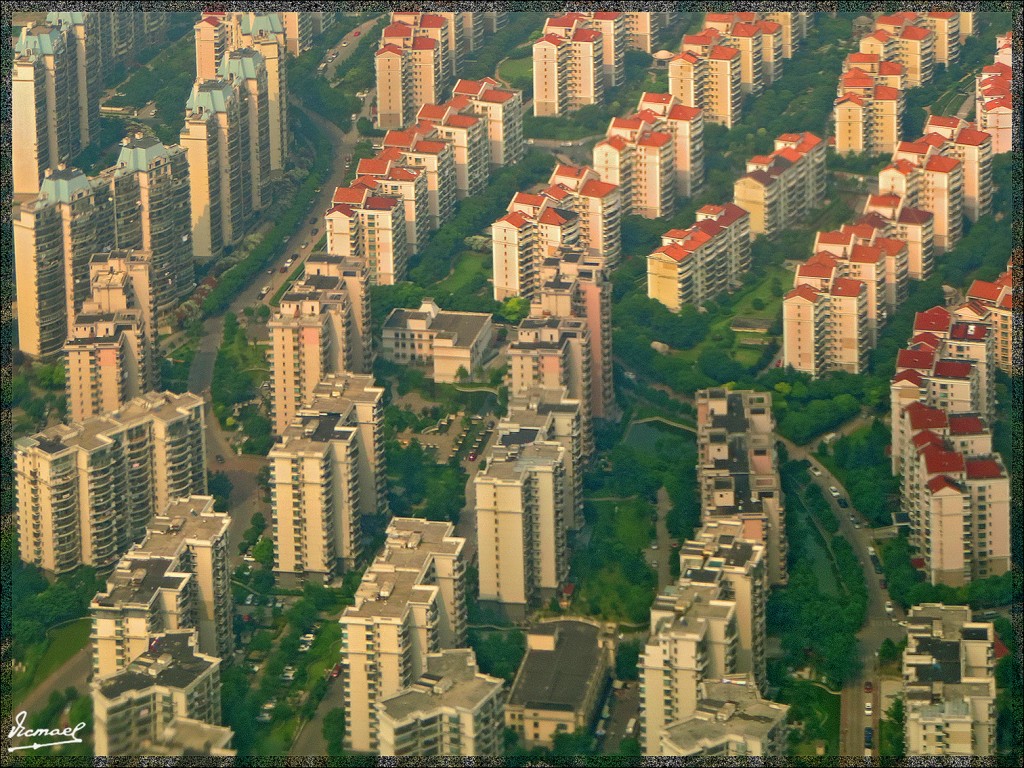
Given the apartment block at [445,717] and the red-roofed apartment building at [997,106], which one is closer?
the apartment block at [445,717]

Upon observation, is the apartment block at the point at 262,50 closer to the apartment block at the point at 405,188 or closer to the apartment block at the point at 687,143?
the apartment block at the point at 405,188

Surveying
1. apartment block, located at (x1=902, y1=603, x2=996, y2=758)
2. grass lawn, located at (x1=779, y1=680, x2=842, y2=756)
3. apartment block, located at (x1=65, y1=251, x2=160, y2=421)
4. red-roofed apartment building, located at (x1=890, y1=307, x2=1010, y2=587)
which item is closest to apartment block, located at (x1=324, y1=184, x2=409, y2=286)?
apartment block, located at (x1=65, y1=251, x2=160, y2=421)

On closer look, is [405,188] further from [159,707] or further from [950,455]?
[159,707]

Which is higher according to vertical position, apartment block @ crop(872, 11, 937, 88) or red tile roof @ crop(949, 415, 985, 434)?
apartment block @ crop(872, 11, 937, 88)

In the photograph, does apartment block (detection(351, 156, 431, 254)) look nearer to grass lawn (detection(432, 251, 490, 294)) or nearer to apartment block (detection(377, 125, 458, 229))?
apartment block (detection(377, 125, 458, 229))

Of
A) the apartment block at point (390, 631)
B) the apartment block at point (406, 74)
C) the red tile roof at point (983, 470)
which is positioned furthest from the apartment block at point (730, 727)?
the apartment block at point (406, 74)
